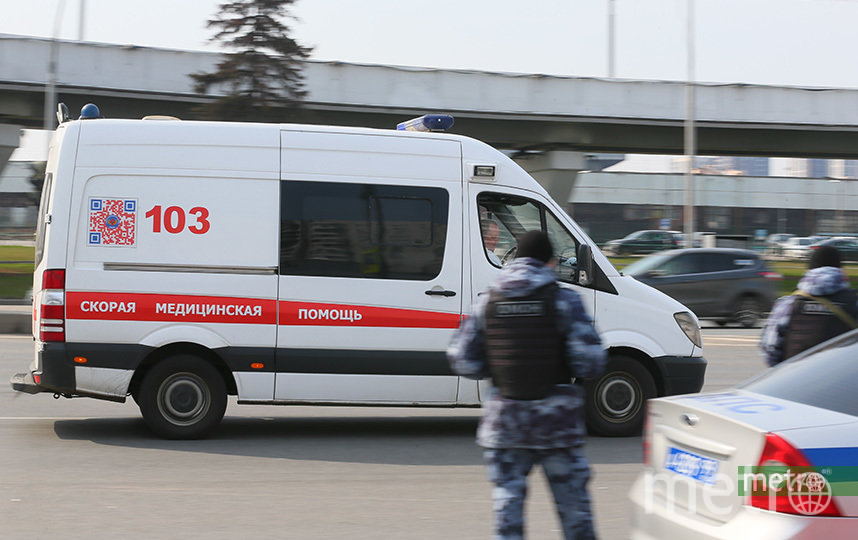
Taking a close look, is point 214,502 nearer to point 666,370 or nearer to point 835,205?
point 666,370

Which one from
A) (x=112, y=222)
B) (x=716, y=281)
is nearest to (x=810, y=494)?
(x=112, y=222)

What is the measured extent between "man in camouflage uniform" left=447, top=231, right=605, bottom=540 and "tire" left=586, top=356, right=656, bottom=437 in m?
4.09

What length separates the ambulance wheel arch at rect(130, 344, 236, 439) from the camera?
7.67 metres

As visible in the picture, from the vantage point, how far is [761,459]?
3.42 meters

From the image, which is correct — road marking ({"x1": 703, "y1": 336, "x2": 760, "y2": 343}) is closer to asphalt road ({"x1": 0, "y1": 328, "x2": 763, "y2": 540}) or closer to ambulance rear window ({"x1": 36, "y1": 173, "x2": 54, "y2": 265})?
asphalt road ({"x1": 0, "y1": 328, "x2": 763, "y2": 540})

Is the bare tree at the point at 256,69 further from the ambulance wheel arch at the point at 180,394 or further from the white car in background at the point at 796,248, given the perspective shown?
the white car in background at the point at 796,248

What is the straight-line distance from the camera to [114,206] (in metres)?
7.61

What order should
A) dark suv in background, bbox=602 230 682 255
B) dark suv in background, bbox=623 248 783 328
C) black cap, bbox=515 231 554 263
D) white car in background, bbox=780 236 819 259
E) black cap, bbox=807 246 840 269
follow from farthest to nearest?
white car in background, bbox=780 236 819 259 → dark suv in background, bbox=602 230 682 255 → dark suv in background, bbox=623 248 783 328 → black cap, bbox=807 246 840 269 → black cap, bbox=515 231 554 263

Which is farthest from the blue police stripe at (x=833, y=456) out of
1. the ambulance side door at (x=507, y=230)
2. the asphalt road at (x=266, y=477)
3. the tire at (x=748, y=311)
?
the tire at (x=748, y=311)

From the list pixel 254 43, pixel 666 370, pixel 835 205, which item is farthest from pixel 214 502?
pixel 835 205

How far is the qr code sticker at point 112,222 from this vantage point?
758cm

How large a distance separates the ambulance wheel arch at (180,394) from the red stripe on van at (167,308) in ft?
1.01

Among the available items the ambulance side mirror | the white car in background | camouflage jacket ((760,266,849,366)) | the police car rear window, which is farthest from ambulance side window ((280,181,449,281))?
the white car in background

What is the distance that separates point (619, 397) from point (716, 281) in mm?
13049
